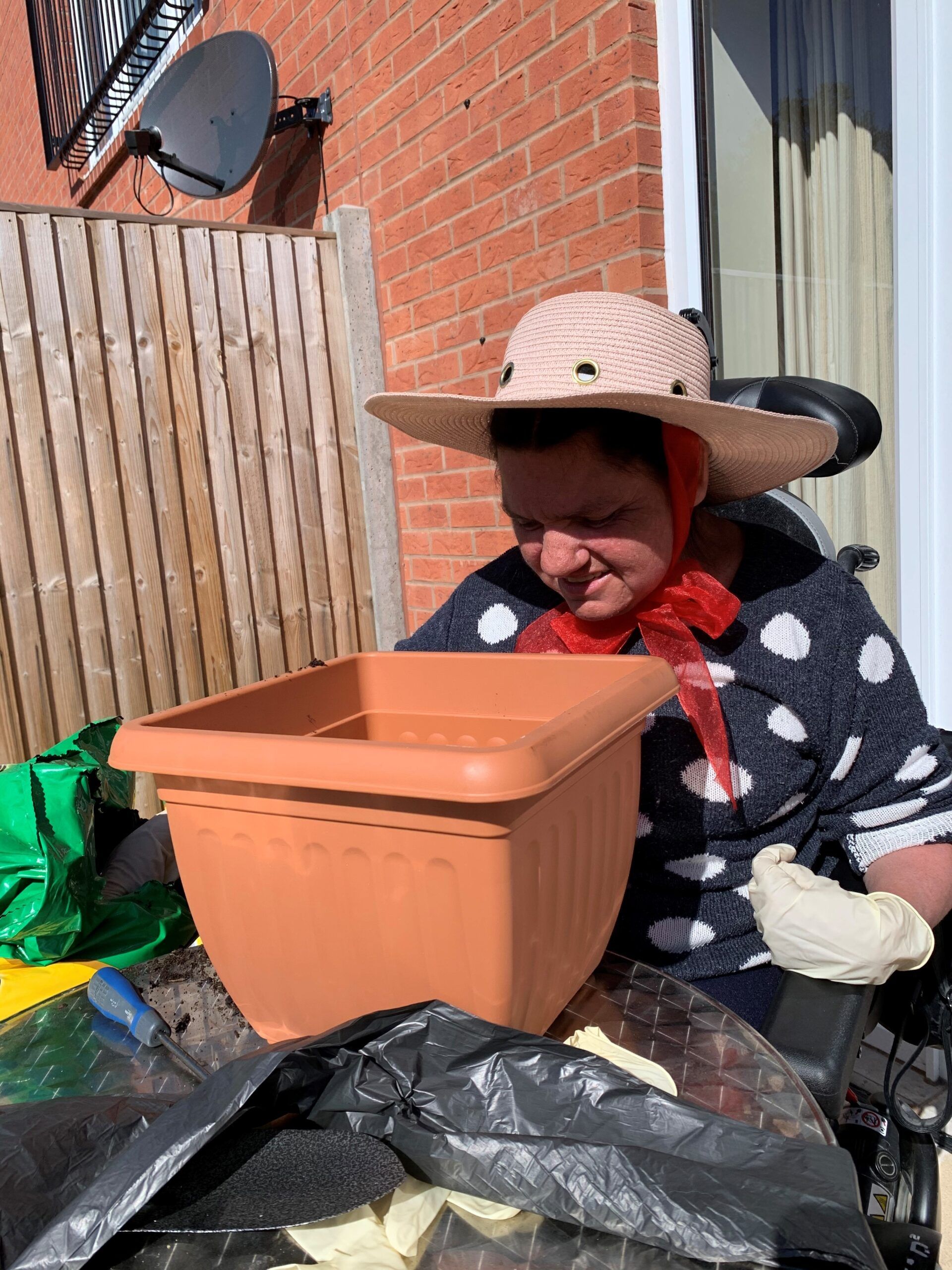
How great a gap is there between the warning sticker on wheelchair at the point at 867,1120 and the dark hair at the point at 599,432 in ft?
2.79

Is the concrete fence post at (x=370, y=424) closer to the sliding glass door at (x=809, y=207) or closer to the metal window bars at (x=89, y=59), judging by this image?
the sliding glass door at (x=809, y=207)

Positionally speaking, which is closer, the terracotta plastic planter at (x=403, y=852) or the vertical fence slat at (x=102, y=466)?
the terracotta plastic planter at (x=403, y=852)

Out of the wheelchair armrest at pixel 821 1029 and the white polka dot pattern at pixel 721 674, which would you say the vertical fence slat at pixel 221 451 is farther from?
the wheelchair armrest at pixel 821 1029

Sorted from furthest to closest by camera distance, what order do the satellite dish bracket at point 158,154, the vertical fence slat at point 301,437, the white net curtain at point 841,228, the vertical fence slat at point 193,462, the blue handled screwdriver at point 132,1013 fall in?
the satellite dish bracket at point 158,154 < the vertical fence slat at point 301,437 < the vertical fence slat at point 193,462 < the white net curtain at point 841,228 < the blue handled screwdriver at point 132,1013

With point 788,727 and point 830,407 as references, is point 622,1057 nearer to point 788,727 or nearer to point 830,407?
point 788,727

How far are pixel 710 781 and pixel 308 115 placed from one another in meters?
3.44

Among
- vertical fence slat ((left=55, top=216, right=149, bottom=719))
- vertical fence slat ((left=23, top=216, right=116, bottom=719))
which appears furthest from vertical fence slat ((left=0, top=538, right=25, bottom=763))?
vertical fence slat ((left=55, top=216, right=149, bottom=719))

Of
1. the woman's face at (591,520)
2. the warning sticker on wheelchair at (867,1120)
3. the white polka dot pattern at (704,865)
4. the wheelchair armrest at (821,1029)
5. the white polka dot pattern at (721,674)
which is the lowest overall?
the warning sticker on wheelchair at (867,1120)

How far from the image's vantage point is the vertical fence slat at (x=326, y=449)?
355 cm

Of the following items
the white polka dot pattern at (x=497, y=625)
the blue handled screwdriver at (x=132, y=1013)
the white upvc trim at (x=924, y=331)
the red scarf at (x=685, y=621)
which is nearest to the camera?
the blue handled screwdriver at (x=132, y=1013)

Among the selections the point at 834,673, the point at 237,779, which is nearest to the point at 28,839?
the point at 237,779

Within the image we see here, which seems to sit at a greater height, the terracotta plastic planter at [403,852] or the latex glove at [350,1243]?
the terracotta plastic planter at [403,852]

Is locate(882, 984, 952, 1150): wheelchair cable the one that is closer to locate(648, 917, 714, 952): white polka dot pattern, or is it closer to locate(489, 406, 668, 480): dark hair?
locate(648, 917, 714, 952): white polka dot pattern

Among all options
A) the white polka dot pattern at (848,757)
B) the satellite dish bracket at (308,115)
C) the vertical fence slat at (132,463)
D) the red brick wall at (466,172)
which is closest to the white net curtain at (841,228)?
the red brick wall at (466,172)
